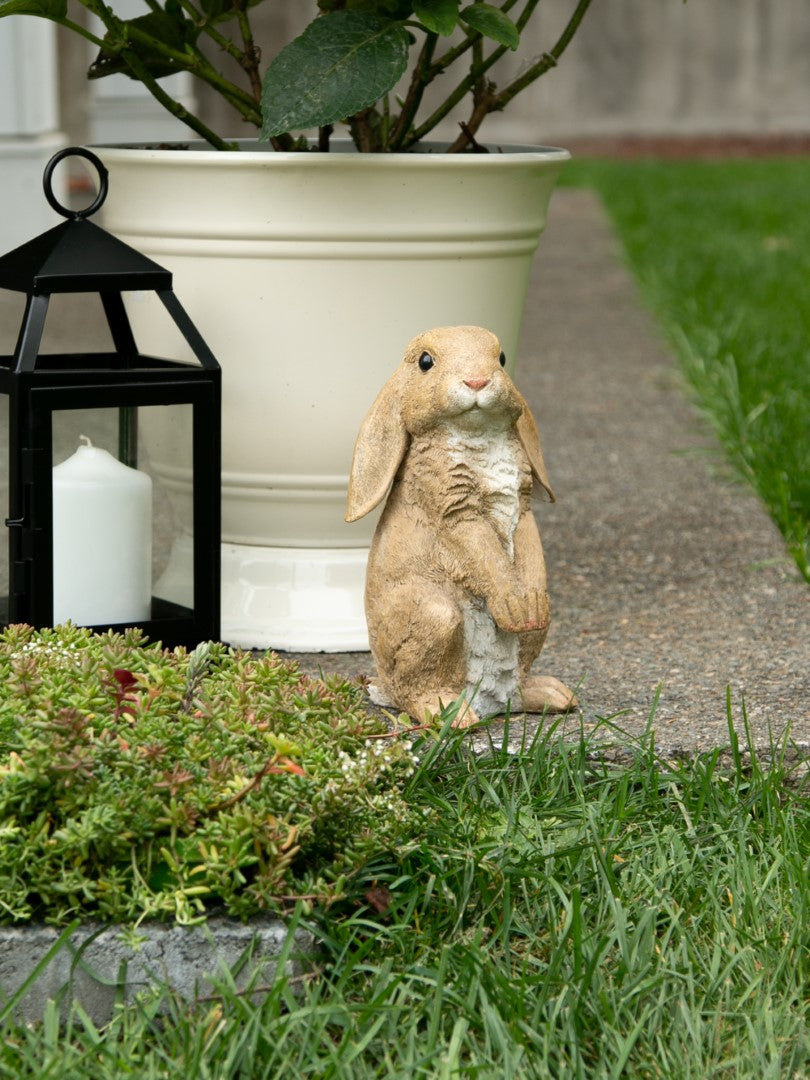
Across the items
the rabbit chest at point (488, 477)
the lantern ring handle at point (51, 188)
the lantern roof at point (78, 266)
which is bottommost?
the rabbit chest at point (488, 477)

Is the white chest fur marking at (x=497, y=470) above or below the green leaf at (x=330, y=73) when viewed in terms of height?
below

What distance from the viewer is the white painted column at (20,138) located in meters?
4.39

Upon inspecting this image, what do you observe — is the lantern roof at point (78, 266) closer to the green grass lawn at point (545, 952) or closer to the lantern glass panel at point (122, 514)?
the lantern glass panel at point (122, 514)

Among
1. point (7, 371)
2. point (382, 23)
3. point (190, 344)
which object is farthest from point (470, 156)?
point (7, 371)

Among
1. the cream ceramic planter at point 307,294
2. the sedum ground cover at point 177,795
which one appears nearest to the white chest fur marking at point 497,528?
the sedum ground cover at point 177,795

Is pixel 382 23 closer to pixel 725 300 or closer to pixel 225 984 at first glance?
pixel 225 984

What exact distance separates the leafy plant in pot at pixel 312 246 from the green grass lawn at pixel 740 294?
0.75 m

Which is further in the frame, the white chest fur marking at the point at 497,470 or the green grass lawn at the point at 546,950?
the white chest fur marking at the point at 497,470

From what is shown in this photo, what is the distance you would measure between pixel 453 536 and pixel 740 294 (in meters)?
3.41

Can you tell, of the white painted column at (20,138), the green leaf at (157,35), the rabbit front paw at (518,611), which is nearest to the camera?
the rabbit front paw at (518,611)

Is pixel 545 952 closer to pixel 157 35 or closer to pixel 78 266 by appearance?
pixel 78 266

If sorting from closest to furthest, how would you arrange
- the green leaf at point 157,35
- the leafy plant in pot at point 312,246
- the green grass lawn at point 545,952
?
1. the green grass lawn at point 545,952
2. the leafy plant in pot at point 312,246
3. the green leaf at point 157,35

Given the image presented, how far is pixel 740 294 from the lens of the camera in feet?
16.1

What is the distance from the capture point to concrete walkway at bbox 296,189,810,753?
188cm
